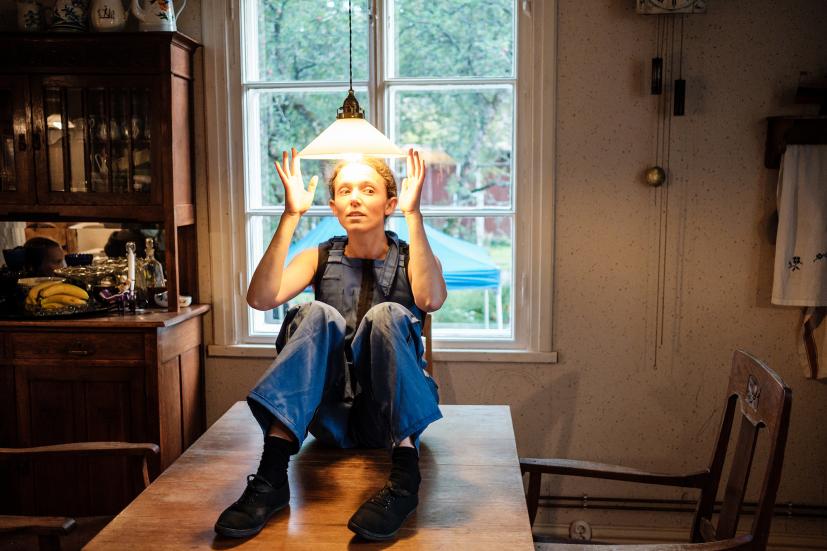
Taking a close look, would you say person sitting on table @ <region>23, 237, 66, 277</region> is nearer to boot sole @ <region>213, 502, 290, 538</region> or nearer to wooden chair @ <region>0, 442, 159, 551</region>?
wooden chair @ <region>0, 442, 159, 551</region>

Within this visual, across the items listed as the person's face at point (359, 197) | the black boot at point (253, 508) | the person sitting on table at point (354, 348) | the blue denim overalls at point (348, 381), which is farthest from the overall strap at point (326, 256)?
the black boot at point (253, 508)

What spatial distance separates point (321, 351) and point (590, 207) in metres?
1.49

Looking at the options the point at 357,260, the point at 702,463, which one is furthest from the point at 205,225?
the point at 702,463

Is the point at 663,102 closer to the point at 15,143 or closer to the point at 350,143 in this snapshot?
the point at 350,143

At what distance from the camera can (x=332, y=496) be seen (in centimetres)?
183

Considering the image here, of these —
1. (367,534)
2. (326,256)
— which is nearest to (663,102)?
(326,256)

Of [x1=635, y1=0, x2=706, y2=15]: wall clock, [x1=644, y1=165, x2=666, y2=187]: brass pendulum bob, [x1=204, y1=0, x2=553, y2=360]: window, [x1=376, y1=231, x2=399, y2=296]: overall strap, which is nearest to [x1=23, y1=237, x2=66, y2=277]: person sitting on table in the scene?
[x1=204, y1=0, x2=553, y2=360]: window

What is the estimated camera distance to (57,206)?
2988 mm

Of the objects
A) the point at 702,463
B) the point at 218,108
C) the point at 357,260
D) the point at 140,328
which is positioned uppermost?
the point at 218,108

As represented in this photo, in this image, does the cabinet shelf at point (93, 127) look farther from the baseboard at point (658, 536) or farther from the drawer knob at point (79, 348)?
the baseboard at point (658, 536)

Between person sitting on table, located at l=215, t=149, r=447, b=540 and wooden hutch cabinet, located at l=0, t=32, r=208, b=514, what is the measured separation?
2.69 feet

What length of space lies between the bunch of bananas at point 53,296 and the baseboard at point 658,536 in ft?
6.49

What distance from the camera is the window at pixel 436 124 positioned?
10.2ft

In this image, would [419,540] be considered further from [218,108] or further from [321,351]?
[218,108]
